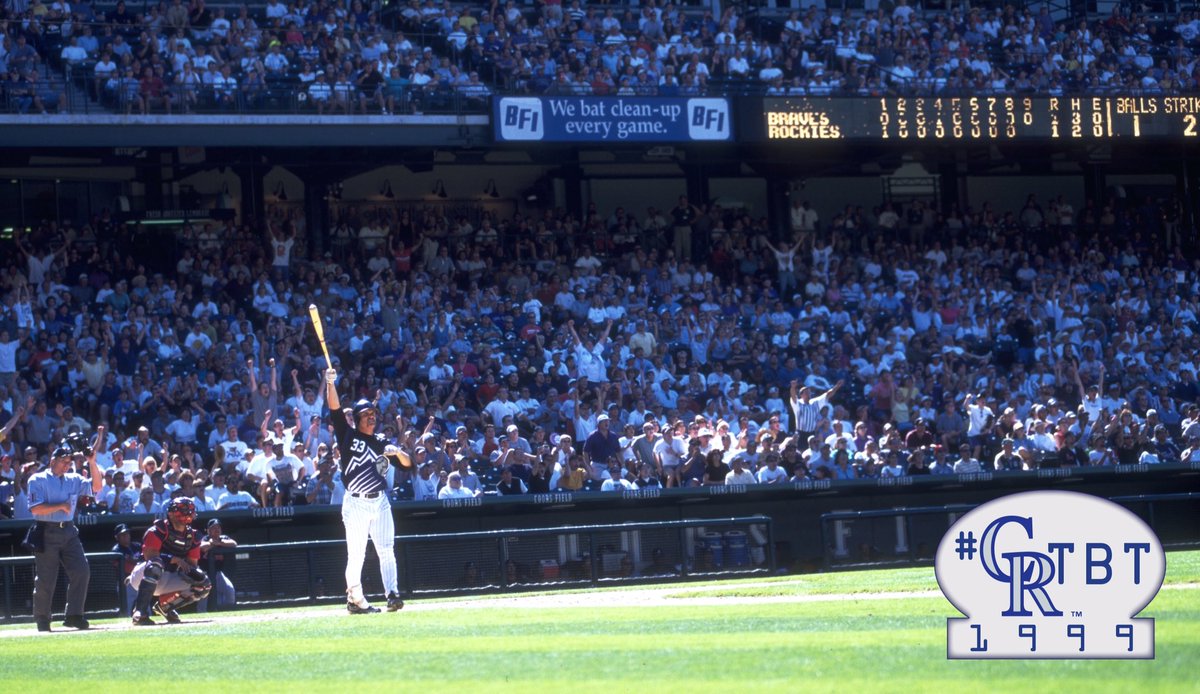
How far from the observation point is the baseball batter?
11922 mm

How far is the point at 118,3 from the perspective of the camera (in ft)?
79.7

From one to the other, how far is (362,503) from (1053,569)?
6.66 metres

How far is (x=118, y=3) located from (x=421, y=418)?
9058 mm

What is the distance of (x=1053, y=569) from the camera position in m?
6.35

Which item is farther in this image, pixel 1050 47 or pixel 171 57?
pixel 1050 47

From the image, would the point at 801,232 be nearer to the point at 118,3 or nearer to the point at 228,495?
the point at 118,3

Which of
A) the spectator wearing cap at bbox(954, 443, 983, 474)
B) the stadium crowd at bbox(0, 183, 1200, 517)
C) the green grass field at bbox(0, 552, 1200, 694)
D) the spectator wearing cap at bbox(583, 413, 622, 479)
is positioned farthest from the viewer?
the spectator wearing cap at bbox(954, 443, 983, 474)

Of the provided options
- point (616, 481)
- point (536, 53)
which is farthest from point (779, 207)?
point (616, 481)

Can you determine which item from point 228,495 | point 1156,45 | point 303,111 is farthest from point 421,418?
point 1156,45

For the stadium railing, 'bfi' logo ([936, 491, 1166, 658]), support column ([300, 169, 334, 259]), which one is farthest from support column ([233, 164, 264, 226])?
'bfi' logo ([936, 491, 1166, 658])

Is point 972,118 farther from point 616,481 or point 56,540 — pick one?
point 56,540

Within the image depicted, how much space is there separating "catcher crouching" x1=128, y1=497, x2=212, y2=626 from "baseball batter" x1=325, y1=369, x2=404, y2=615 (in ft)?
4.95

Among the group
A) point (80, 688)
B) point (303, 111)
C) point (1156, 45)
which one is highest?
point (1156, 45)

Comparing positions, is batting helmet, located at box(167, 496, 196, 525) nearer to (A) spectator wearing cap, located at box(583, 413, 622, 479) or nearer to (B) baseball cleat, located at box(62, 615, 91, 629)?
(B) baseball cleat, located at box(62, 615, 91, 629)
